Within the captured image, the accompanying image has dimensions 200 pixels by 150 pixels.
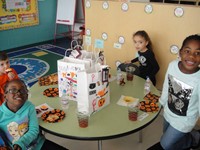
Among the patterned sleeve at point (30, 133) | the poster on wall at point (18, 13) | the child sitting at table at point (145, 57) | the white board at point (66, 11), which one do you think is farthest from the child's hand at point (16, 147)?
the white board at point (66, 11)

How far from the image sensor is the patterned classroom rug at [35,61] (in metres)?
4.00

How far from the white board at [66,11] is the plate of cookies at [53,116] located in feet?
14.7

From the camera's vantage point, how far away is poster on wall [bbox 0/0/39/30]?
5078mm

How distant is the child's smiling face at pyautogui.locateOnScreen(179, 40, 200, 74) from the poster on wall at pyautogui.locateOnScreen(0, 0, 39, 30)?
4.54m

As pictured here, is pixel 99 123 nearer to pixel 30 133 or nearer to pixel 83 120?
pixel 83 120

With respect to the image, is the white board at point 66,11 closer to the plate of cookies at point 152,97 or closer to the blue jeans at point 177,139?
the plate of cookies at point 152,97

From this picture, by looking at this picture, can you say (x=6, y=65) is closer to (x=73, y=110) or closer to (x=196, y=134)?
(x=73, y=110)

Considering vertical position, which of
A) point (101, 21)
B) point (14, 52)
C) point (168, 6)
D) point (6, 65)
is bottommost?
point (14, 52)

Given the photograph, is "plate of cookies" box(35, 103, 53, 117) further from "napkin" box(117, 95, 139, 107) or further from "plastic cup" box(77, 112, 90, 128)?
"napkin" box(117, 95, 139, 107)

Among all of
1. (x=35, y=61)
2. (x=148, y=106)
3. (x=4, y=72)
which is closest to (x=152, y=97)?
(x=148, y=106)

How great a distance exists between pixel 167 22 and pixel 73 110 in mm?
1463

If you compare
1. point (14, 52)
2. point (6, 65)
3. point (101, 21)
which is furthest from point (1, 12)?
point (6, 65)

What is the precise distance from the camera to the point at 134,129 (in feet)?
4.61

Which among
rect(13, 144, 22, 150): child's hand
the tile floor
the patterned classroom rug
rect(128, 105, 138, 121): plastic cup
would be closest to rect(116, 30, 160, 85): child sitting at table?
the tile floor
